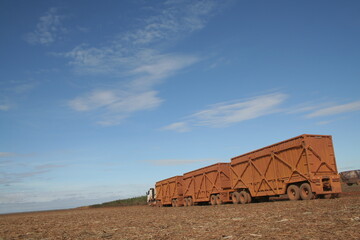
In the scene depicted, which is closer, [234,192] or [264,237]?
[264,237]

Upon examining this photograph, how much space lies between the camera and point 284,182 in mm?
21047

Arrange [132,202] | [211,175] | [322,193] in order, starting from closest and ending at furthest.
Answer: [322,193]
[211,175]
[132,202]

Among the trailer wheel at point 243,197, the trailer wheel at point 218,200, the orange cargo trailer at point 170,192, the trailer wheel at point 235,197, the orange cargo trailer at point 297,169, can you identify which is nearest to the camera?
the orange cargo trailer at point 297,169

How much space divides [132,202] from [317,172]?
4492cm

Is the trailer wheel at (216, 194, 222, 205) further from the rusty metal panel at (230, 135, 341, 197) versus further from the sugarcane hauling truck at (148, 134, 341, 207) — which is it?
the rusty metal panel at (230, 135, 341, 197)

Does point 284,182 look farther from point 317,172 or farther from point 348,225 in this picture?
point 348,225

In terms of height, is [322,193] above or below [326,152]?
below

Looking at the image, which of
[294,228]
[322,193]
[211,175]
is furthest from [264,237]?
[211,175]

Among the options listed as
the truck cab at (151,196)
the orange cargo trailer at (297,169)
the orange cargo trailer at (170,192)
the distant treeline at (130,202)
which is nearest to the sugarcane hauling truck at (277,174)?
the orange cargo trailer at (297,169)

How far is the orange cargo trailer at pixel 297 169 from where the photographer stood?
19375 mm

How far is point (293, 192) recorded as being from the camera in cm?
2073

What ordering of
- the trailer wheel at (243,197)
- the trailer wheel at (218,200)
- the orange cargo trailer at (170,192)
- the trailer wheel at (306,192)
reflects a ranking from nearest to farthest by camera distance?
the trailer wheel at (306,192) < the trailer wheel at (243,197) < the trailer wheel at (218,200) < the orange cargo trailer at (170,192)

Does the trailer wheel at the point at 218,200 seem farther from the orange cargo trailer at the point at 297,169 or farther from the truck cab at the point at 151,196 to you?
the truck cab at the point at 151,196

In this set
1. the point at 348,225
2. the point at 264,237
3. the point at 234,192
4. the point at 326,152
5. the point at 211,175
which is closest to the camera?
the point at 264,237
